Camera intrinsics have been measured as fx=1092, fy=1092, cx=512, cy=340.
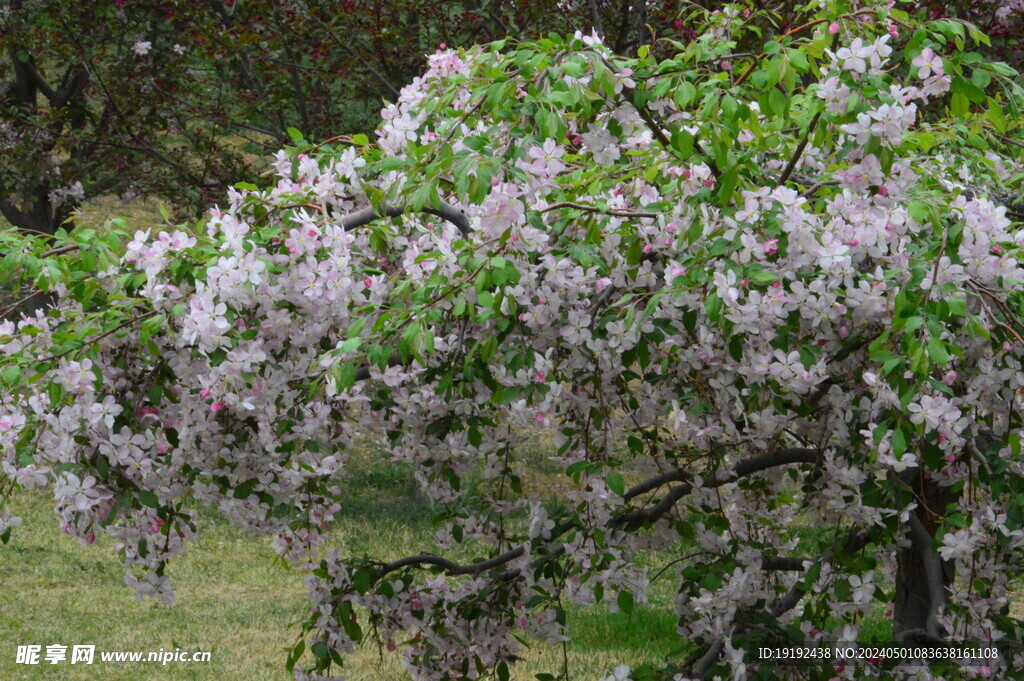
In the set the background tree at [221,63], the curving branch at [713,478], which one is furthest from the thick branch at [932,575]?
the background tree at [221,63]

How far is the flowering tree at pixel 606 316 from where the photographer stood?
106 inches

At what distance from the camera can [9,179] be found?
9305mm

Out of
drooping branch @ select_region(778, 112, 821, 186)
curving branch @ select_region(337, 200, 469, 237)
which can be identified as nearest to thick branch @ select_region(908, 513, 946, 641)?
drooping branch @ select_region(778, 112, 821, 186)

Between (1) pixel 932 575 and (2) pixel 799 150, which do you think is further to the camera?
(1) pixel 932 575

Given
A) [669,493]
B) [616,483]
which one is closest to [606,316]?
[616,483]

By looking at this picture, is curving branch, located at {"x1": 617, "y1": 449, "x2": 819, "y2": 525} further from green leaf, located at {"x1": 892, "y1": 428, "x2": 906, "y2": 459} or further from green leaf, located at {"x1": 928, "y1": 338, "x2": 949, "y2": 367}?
green leaf, located at {"x1": 928, "y1": 338, "x2": 949, "y2": 367}

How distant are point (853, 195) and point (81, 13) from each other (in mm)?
8089

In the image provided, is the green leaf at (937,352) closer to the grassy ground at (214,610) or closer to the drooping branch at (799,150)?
the drooping branch at (799,150)

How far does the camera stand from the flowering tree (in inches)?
106

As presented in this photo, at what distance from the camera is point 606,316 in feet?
9.52

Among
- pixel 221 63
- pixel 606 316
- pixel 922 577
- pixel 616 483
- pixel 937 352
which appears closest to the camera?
pixel 937 352

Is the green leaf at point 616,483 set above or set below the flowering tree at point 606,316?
below

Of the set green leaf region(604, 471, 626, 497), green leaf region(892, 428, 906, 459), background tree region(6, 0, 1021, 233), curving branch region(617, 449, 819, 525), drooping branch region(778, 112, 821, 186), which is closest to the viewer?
green leaf region(892, 428, 906, 459)

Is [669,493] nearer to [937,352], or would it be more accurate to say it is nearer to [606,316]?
[606,316]
